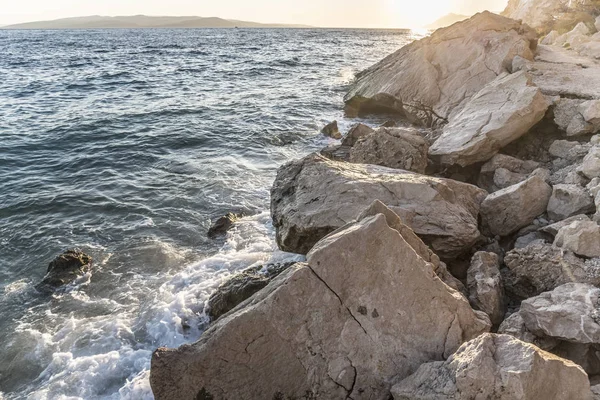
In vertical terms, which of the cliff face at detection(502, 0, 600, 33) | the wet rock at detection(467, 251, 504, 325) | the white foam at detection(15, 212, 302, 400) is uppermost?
the cliff face at detection(502, 0, 600, 33)

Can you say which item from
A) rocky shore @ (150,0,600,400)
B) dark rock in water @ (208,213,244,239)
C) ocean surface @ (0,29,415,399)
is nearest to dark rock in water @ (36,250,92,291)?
ocean surface @ (0,29,415,399)

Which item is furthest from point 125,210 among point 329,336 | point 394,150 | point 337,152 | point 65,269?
point 329,336

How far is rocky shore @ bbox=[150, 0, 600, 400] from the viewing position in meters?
4.93

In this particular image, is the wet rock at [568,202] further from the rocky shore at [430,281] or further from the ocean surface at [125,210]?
the ocean surface at [125,210]

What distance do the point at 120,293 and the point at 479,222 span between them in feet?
27.3

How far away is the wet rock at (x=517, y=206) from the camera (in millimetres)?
8453

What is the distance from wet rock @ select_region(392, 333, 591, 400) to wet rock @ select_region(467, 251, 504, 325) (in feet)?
6.86

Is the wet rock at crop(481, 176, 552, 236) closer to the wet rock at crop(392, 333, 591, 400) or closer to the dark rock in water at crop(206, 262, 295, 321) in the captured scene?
the dark rock in water at crop(206, 262, 295, 321)

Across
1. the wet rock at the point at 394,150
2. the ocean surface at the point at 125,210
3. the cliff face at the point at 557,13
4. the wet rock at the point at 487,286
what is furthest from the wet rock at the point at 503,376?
the cliff face at the point at 557,13

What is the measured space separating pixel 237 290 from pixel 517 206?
239 inches

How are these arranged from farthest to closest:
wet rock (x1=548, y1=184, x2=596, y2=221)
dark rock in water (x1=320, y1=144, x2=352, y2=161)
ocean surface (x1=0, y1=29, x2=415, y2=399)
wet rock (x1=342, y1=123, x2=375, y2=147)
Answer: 1. wet rock (x1=342, y1=123, x2=375, y2=147)
2. dark rock in water (x1=320, y1=144, x2=352, y2=161)
3. wet rock (x1=548, y1=184, x2=596, y2=221)
4. ocean surface (x1=0, y1=29, x2=415, y2=399)

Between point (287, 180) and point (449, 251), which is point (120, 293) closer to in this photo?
point (287, 180)

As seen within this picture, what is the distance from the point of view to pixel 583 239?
6582 mm

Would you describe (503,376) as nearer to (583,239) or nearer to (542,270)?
(542,270)
